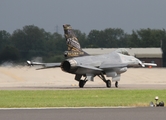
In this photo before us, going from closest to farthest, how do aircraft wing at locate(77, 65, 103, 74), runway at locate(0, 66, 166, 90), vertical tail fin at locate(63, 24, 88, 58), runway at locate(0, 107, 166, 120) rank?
runway at locate(0, 107, 166, 120), aircraft wing at locate(77, 65, 103, 74), vertical tail fin at locate(63, 24, 88, 58), runway at locate(0, 66, 166, 90)

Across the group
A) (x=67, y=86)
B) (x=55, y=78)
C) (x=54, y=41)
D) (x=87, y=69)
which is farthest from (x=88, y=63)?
(x=54, y=41)

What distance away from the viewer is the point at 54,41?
80688 mm

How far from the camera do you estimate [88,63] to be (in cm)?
4338

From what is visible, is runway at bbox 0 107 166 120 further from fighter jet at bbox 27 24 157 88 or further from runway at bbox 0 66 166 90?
runway at bbox 0 66 166 90

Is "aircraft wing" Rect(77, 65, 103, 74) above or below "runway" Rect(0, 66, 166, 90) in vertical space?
above

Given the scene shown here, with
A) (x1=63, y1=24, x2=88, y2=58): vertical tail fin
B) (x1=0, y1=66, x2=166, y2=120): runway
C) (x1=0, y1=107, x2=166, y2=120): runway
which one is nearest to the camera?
(x1=0, y1=107, x2=166, y2=120): runway

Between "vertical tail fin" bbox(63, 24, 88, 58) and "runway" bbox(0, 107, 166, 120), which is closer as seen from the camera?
"runway" bbox(0, 107, 166, 120)

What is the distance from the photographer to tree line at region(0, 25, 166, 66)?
54906 millimetres

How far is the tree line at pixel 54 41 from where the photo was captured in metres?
54.9

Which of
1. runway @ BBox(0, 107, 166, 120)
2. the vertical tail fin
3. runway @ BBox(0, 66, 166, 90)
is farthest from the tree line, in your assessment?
runway @ BBox(0, 107, 166, 120)

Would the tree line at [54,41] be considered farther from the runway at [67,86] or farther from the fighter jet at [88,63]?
the fighter jet at [88,63]

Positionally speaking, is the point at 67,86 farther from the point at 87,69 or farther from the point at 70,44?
the point at 70,44

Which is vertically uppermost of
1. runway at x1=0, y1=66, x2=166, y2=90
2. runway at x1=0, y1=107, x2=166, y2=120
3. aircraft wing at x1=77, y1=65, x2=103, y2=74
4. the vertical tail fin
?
the vertical tail fin

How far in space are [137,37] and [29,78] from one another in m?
44.9
